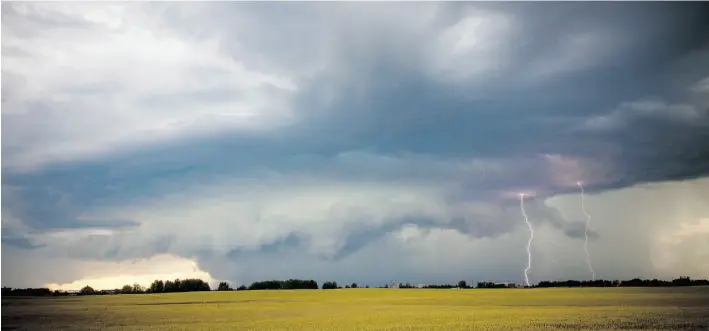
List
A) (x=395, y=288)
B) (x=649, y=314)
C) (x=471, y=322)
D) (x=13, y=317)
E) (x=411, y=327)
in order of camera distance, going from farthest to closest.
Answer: (x=395, y=288)
(x=13, y=317)
(x=649, y=314)
(x=471, y=322)
(x=411, y=327)

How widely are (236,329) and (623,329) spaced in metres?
28.3

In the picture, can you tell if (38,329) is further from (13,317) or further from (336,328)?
(336,328)

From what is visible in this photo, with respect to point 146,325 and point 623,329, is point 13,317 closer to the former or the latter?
point 146,325

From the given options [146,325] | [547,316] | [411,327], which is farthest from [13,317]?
[547,316]

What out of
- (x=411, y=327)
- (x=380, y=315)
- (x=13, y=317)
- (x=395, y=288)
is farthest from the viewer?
(x=395, y=288)

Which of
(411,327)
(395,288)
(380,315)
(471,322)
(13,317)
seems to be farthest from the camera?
(395,288)

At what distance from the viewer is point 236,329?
48.1 m

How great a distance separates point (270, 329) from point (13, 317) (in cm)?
3658

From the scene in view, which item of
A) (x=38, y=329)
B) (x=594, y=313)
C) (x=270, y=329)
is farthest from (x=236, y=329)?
(x=594, y=313)

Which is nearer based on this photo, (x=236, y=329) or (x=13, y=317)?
(x=236, y=329)

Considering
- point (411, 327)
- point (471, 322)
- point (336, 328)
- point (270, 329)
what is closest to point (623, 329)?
point (471, 322)

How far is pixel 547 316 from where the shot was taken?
55.2 metres

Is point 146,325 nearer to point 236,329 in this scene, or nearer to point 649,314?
point 236,329

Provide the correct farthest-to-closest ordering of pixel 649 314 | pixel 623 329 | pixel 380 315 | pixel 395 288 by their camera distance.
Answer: pixel 395 288, pixel 380 315, pixel 649 314, pixel 623 329
